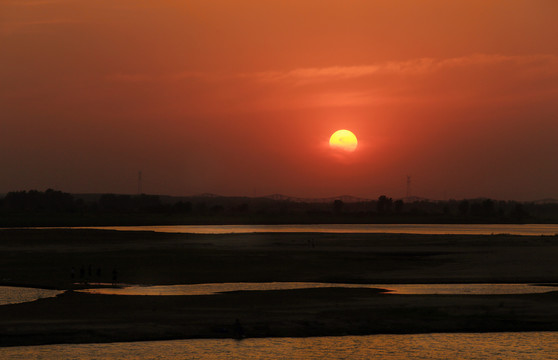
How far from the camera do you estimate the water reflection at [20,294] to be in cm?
4303

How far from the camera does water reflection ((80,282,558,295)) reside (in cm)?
4731

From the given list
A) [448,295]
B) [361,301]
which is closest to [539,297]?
[448,295]

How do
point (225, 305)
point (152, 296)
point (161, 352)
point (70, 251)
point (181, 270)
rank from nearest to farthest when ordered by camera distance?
point (161, 352), point (225, 305), point (152, 296), point (181, 270), point (70, 251)

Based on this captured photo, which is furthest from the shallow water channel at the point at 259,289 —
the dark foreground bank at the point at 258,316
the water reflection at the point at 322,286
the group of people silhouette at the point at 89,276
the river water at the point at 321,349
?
the river water at the point at 321,349

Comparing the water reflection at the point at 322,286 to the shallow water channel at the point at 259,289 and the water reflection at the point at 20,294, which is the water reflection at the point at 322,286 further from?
the water reflection at the point at 20,294

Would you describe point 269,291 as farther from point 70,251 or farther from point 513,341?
point 70,251

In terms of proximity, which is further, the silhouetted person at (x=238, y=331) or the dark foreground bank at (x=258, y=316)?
the dark foreground bank at (x=258, y=316)

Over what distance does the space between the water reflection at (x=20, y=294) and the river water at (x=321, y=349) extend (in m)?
12.6

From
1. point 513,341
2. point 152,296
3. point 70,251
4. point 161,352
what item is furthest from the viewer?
point 70,251

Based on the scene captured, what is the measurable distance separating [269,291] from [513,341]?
691 inches

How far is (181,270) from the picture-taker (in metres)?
62.3

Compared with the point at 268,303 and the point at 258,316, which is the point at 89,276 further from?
the point at 258,316

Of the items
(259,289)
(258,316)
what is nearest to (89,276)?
(259,289)

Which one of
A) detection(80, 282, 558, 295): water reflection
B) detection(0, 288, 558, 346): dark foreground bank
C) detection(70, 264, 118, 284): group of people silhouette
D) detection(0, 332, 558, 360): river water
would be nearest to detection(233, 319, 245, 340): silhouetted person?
detection(0, 288, 558, 346): dark foreground bank
